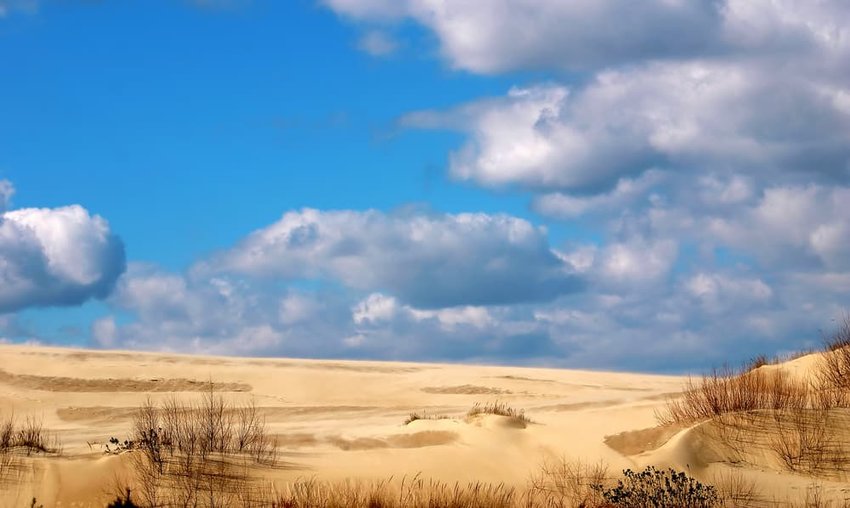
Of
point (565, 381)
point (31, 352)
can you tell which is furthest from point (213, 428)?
point (31, 352)

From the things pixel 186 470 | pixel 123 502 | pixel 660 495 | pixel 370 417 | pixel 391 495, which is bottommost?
pixel 123 502

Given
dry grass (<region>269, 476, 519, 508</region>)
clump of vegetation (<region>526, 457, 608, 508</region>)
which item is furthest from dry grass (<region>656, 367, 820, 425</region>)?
dry grass (<region>269, 476, 519, 508</region>)

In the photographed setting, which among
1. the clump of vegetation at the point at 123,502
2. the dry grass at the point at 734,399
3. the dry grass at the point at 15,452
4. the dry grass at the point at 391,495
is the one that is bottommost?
the clump of vegetation at the point at 123,502

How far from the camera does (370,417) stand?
24.8 meters

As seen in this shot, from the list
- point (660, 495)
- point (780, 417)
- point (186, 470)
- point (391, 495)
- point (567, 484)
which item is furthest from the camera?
point (780, 417)

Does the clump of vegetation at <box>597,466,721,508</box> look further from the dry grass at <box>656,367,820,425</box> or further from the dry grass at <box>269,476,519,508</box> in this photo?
the dry grass at <box>656,367,820,425</box>

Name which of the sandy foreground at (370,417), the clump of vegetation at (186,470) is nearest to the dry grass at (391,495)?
the sandy foreground at (370,417)

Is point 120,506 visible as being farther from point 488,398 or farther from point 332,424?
point 488,398

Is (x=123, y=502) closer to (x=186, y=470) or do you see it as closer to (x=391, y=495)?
(x=186, y=470)

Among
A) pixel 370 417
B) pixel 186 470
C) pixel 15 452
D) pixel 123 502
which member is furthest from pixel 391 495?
pixel 370 417

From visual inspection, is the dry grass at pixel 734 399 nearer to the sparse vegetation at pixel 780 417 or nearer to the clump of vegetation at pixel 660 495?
the sparse vegetation at pixel 780 417

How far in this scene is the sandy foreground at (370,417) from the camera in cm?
1432

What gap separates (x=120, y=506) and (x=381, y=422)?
10863 mm

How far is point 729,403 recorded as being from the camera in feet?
58.1
